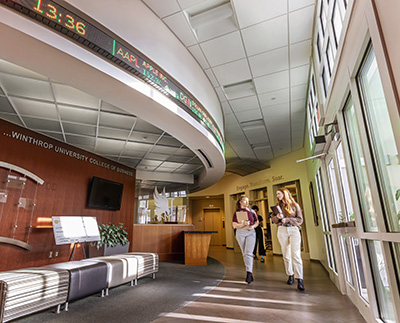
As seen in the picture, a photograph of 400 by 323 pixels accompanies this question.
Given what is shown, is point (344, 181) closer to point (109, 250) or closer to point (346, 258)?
point (346, 258)

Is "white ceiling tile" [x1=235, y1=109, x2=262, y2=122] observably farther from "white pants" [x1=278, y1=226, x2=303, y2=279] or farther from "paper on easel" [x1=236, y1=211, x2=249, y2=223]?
"white pants" [x1=278, y1=226, x2=303, y2=279]

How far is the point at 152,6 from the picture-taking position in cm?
331

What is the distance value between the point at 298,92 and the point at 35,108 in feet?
17.5

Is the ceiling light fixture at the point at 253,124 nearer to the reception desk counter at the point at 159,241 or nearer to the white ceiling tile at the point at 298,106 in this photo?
the white ceiling tile at the point at 298,106

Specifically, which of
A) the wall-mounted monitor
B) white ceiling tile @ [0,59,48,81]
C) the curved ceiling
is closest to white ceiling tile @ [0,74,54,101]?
white ceiling tile @ [0,59,48,81]

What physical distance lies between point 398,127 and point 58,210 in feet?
20.3

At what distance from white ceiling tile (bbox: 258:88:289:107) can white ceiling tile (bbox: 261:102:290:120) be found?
0.57ft

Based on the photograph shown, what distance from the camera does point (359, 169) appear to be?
222cm

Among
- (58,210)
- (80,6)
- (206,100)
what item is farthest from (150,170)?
(80,6)

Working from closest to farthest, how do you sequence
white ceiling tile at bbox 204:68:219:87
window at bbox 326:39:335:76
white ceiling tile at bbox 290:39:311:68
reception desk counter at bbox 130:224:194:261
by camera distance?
window at bbox 326:39:335:76 < white ceiling tile at bbox 290:39:311:68 < white ceiling tile at bbox 204:68:219:87 < reception desk counter at bbox 130:224:194:261

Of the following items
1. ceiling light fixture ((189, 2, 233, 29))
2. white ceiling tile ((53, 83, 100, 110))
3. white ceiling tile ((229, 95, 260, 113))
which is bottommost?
white ceiling tile ((53, 83, 100, 110))

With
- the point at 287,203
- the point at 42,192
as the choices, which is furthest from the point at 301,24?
the point at 42,192

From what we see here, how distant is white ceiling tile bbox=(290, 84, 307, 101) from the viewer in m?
5.08

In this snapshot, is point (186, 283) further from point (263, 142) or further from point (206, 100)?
point (263, 142)
